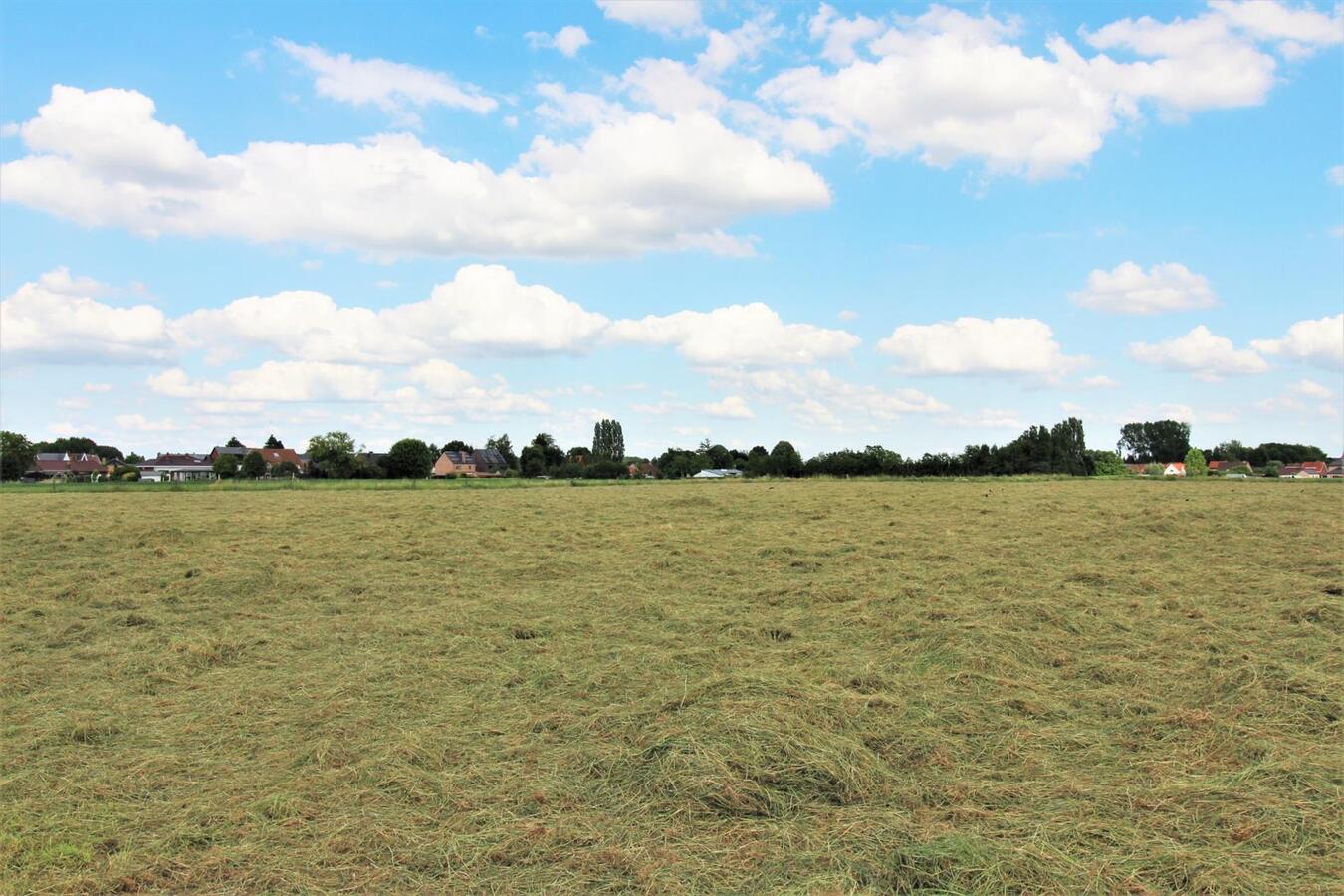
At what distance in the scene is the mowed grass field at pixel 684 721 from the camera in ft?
10.3

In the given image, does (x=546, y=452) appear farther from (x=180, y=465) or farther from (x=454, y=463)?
(x=180, y=465)

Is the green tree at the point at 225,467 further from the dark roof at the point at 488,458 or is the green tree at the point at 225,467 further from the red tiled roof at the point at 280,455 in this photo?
the dark roof at the point at 488,458

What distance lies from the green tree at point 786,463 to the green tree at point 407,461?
23959 mm

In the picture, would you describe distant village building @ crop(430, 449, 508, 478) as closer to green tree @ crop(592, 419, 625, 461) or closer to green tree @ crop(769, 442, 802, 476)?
green tree @ crop(592, 419, 625, 461)

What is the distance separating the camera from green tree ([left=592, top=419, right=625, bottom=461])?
2753 inches

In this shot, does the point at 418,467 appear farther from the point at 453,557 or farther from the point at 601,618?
the point at 601,618

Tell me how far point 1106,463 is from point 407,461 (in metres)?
40.5

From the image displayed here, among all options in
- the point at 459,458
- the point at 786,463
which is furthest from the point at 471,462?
the point at 786,463

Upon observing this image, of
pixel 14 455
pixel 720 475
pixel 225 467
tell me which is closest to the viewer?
pixel 720 475

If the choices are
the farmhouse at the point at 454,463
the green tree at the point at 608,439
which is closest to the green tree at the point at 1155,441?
the green tree at the point at 608,439

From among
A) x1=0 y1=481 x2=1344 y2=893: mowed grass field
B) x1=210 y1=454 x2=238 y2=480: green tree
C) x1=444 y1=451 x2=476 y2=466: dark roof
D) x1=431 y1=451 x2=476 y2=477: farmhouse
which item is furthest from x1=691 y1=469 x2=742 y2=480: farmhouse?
x1=210 y1=454 x2=238 y2=480: green tree

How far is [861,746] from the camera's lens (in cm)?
390

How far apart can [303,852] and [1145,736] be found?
386 cm

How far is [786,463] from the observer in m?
37.3
